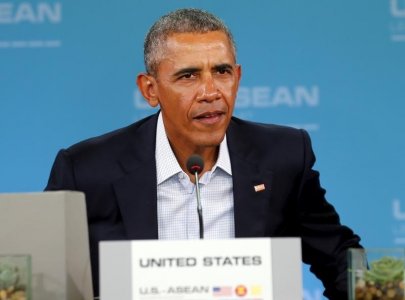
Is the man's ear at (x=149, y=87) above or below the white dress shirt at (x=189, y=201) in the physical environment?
above

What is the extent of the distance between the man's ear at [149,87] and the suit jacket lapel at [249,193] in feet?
0.86

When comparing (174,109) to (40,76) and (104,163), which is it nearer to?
(104,163)

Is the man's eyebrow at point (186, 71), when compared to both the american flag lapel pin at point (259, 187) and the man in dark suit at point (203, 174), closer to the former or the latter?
the man in dark suit at point (203, 174)

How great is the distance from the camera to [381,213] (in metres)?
3.53

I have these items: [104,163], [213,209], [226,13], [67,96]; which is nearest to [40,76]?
[67,96]

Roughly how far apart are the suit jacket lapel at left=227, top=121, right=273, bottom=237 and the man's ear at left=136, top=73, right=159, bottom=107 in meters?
0.26

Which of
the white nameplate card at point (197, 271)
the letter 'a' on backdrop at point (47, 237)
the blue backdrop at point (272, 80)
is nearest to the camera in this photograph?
the white nameplate card at point (197, 271)

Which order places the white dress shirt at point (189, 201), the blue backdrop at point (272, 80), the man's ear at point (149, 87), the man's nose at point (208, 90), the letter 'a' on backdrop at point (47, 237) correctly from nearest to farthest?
the letter 'a' on backdrop at point (47, 237), the man's nose at point (208, 90), the white dress shirt at point (189, 201), the man's ear at point (149, 87), the blue backdrop at point (272, 80)

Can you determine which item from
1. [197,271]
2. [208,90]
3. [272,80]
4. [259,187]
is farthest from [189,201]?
[272,80]

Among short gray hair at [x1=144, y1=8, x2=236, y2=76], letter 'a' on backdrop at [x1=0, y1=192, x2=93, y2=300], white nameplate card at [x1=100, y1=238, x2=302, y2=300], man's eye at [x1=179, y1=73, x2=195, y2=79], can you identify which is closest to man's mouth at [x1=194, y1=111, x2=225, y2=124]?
man's eye at [x1=179, y1=73, x2=195, y2=79]

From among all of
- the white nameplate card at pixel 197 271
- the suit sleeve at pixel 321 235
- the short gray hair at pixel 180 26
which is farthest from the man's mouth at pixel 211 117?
the white nameplate card at pixel 197 271

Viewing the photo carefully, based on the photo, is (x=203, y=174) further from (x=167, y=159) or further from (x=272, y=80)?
(x=272, y=80)

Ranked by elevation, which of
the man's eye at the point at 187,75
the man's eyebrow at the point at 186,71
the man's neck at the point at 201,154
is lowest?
the man's neck at the point at 201,154

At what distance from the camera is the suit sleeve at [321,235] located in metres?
2.48
